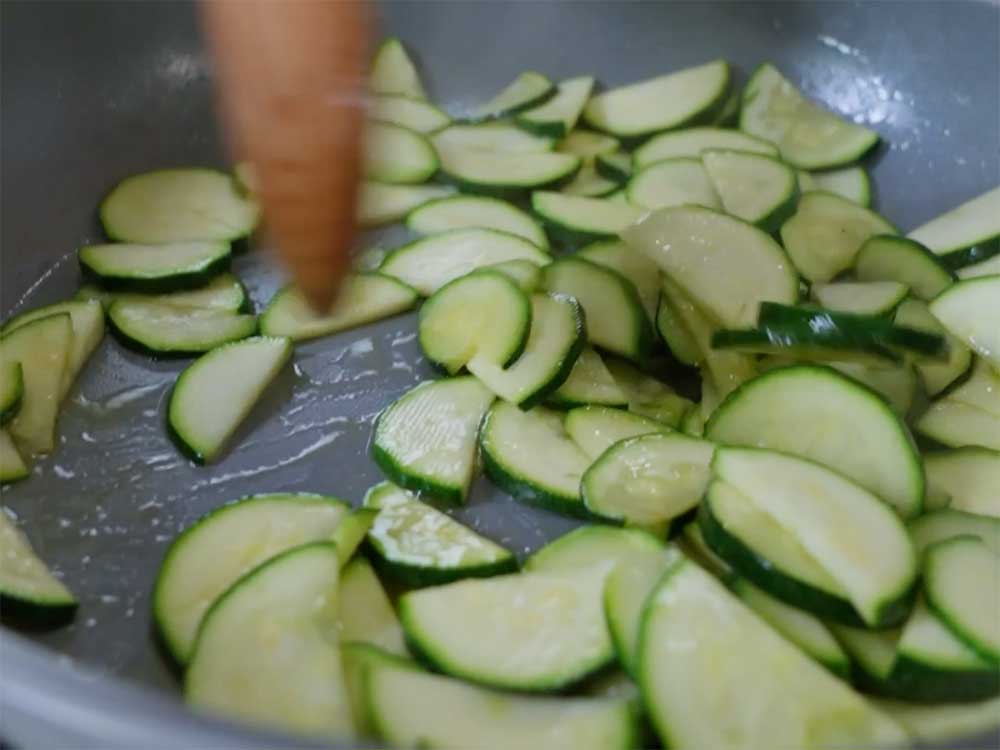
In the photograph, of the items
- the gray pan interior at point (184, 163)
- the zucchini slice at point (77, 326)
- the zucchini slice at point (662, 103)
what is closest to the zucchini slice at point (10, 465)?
the gray pan interior at point (184, 163)

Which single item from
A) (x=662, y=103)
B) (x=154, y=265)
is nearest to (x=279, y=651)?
(x=154, y=265)

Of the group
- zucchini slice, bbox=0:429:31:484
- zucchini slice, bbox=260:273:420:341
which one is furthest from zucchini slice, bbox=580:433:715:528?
zucchini slice, bbox=0:429:31:484

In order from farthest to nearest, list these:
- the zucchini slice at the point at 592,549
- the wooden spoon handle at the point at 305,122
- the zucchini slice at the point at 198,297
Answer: the zucchini slice at the point at 198,297 → the zucchini slice at the point at 592,549 → the wooden spoon handle at the point at 305,122

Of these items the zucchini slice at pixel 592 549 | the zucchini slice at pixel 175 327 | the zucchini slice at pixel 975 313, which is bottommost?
the zucchini slice at pixel 175 327

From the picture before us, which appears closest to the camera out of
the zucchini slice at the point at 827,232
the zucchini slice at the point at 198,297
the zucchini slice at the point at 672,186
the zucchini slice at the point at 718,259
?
the zucchini slice at the point at 718,259

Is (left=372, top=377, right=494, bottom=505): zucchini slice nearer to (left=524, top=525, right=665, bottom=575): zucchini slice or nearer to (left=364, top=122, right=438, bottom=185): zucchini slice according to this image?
(left=524, top=525, right=665, bottom=575): zucchini slice

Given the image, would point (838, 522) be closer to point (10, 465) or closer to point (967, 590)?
point (967, 590)

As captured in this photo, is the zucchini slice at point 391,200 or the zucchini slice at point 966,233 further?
the zucchini slice at point 391,200

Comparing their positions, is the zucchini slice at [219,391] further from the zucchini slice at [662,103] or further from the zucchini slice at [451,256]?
the zucchini slice at [662,103]
